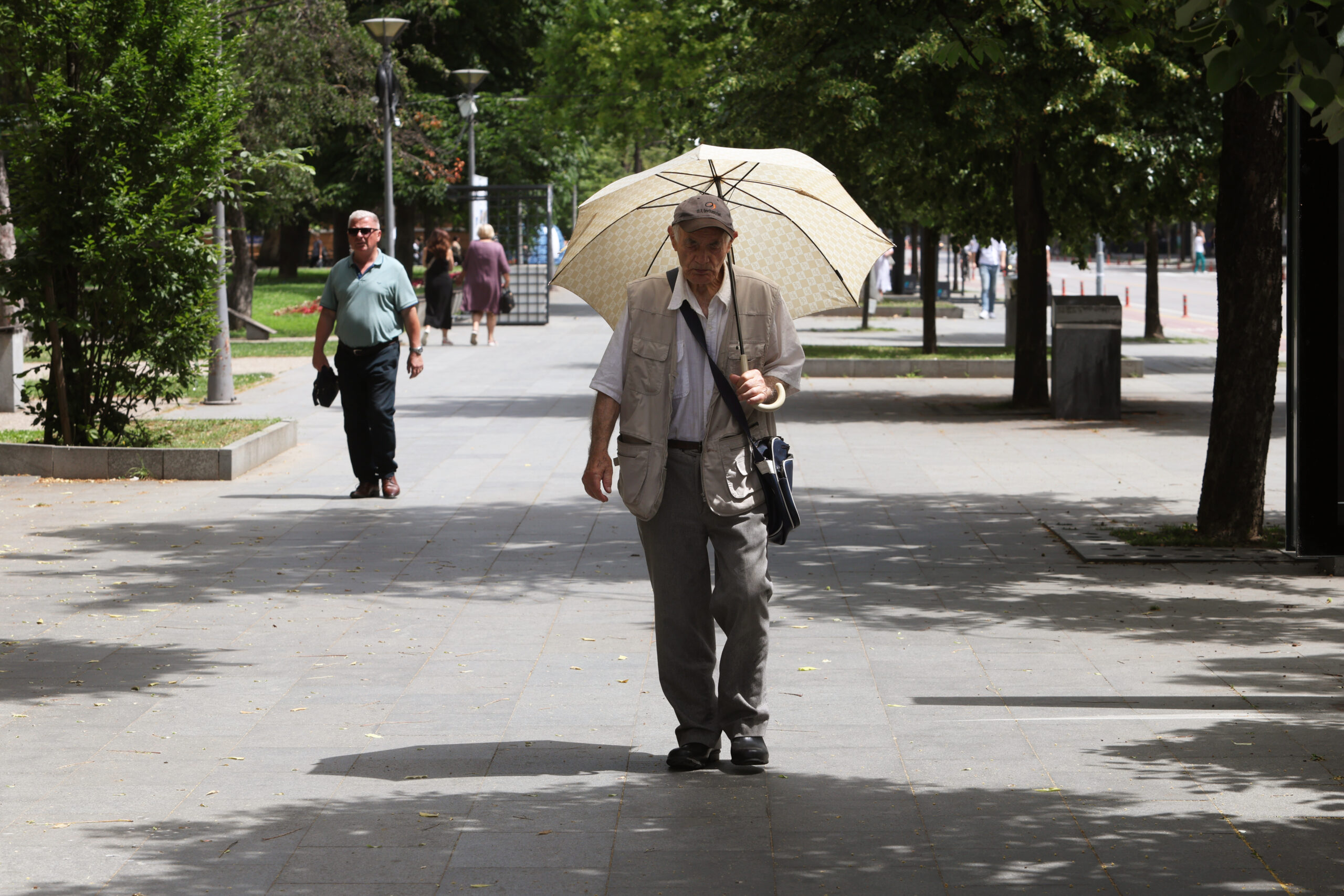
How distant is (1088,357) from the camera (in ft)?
53.7

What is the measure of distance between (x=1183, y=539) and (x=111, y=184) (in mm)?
7760

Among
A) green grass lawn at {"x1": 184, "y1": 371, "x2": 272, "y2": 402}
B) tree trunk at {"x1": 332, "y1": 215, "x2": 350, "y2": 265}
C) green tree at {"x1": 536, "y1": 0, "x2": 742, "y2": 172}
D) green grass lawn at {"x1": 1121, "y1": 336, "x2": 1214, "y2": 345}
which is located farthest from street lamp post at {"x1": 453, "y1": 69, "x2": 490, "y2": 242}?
green grass lawn at {"x1": 1121, "y1": 336, "x2": 1214, "y2": 345}

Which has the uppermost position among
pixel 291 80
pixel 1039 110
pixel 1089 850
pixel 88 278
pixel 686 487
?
pixel 291 80

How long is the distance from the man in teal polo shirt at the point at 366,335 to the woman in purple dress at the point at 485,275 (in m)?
15.9

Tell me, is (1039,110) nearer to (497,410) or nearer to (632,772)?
(497,410)

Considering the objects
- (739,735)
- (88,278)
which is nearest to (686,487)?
(739,735)

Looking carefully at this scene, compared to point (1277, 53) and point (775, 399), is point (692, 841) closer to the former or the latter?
point (775, 399)

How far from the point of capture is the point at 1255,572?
861 cm

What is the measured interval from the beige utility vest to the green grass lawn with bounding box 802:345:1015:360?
17365 mm

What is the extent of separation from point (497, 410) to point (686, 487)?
39.7 ft

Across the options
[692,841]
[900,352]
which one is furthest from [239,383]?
[692,841]

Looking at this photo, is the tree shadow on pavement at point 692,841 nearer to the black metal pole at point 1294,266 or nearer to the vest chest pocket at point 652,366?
the vest chest pocket at point 652,366

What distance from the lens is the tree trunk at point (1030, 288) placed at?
1748 centimetres

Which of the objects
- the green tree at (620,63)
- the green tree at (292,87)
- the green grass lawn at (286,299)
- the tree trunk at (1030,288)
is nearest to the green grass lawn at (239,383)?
the green grass lawn at (286,299)
